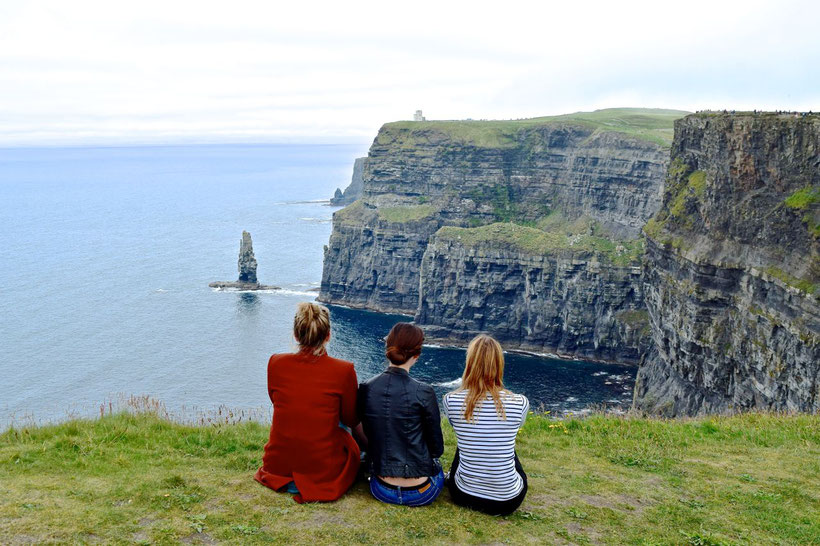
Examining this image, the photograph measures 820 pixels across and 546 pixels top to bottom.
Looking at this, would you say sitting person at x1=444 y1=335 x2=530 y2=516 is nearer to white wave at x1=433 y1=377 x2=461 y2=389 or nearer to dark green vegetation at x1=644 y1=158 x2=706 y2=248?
dark green vegetation at x1=644 y1=158 x2=706 y2=248

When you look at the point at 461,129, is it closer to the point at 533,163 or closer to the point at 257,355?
the point at 533,163

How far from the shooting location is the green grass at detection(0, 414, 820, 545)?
442 inches

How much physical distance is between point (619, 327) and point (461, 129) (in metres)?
63.2

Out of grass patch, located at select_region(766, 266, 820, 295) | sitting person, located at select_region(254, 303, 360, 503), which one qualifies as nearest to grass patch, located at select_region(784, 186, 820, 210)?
grass patch, located at select_region(766, 266, 820, 295)

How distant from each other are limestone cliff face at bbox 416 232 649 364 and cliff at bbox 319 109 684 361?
0.55ft

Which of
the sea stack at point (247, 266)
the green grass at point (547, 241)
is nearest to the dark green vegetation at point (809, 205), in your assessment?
the green grass at point (547, 241)

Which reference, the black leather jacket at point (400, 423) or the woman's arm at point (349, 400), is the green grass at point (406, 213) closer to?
the woman's arm at point (349, 400)

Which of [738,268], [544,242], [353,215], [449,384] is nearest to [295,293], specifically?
[353,215]

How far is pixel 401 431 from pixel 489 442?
55.0 inches

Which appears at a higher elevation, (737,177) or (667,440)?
Answer: (737,177)

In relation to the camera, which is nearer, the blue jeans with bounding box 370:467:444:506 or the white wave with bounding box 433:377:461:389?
the blue jeans with bounding box 370:467:444:506

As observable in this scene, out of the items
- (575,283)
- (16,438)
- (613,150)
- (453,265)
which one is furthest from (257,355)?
(16,438)

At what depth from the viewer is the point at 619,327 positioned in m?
104

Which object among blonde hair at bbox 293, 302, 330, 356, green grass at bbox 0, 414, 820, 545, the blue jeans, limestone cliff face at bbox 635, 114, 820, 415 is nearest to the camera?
green grass at bbox 0, 414, 820, 545
